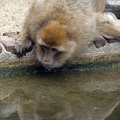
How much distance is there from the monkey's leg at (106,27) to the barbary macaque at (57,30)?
127 mm

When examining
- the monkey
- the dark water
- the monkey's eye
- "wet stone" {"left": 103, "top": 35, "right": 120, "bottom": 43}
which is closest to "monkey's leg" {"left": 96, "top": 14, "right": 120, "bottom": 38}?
"wet stone" {"left": 103, "top": 35, "right": 120, "bottom": 43}

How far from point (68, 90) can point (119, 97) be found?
64 centimetres

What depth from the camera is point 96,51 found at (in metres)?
7.46

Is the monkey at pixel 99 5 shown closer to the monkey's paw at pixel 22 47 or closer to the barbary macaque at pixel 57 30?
the barbary macaque at pixel 57 30

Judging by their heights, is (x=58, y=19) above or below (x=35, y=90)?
above

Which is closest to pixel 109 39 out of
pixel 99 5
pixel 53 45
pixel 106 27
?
pixel 106 27

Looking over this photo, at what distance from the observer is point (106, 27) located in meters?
7.42

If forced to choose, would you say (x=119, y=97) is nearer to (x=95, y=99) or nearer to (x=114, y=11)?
(x=95, y=99)

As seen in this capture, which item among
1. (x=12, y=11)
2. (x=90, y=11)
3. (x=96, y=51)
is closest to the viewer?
(x=90, y=11)

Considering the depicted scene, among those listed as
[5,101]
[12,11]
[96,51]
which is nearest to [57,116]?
[5,101]

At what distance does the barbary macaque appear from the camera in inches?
256

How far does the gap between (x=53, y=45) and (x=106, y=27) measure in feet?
3.78

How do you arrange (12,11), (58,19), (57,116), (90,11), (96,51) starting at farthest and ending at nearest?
(12,11) < (96,51) < (90,11) < (58,19) < (57,116)

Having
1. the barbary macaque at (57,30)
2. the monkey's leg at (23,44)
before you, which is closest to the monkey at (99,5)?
the barbary macaque at (57,30)
